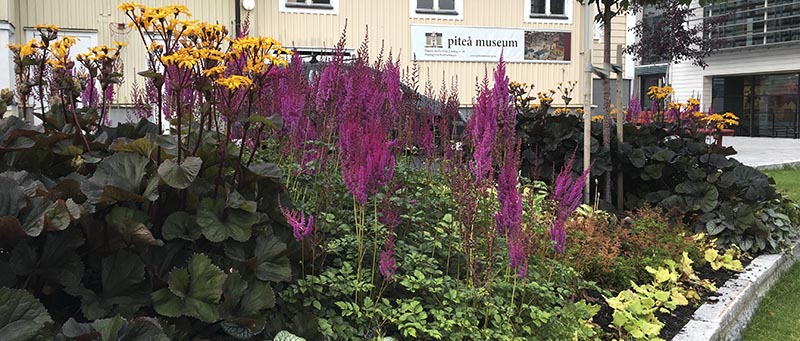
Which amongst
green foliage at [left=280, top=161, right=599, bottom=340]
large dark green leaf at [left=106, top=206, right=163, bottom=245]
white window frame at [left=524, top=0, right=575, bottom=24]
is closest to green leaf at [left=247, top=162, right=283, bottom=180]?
green foliage at [left=280, top=161, right=599, bottom=340]

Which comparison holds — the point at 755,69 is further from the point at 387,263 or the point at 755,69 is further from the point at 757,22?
the point at 387,263

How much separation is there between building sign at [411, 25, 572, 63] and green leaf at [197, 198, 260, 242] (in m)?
13.2

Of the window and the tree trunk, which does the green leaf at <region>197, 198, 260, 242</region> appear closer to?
the tree trunk

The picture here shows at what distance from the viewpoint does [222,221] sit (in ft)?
6.17

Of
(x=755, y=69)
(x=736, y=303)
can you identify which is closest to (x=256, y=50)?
(x=736, y=303)

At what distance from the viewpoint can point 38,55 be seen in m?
2.30

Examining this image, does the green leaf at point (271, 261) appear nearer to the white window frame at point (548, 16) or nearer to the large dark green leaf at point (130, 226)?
the large dark green leaf at point (130, 226)

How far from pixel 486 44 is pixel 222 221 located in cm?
1408

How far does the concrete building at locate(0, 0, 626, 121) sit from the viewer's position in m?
12.9

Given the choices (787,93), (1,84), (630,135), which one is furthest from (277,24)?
(787,93)

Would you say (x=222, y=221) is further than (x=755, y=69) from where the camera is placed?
No

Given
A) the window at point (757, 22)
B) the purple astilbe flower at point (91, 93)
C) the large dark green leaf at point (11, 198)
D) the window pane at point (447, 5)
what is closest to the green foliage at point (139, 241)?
the large dark green leaf at point (11, 198)

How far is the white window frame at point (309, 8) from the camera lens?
1397cm

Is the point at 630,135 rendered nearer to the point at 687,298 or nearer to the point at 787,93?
the point at 687,298
